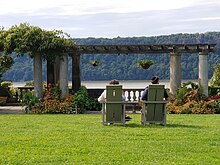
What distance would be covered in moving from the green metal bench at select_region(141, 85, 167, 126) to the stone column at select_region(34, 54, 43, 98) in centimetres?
868

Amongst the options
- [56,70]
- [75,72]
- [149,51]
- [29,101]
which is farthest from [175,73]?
[29,101]

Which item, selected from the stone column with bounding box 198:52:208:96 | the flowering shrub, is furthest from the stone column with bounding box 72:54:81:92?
the stone column with bounding box 198:52:208:96

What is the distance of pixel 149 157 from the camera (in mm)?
9656

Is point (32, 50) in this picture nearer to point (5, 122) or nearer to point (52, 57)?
point (52, 57)

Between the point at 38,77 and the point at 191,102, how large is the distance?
5667mm

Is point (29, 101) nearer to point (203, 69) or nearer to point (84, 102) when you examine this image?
point (84, 102)

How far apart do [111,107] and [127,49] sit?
8860 mm

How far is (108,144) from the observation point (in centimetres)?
1106

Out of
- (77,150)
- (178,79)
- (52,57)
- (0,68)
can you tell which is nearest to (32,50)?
(52,57)

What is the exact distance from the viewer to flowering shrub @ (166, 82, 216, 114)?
842 inches

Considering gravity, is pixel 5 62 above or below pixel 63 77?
above

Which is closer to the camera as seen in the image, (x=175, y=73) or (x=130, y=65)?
(x=175, y=73)

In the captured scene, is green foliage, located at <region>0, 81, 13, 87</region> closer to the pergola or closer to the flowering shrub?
the pergola

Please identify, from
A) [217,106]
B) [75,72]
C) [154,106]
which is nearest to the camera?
[154,106]
